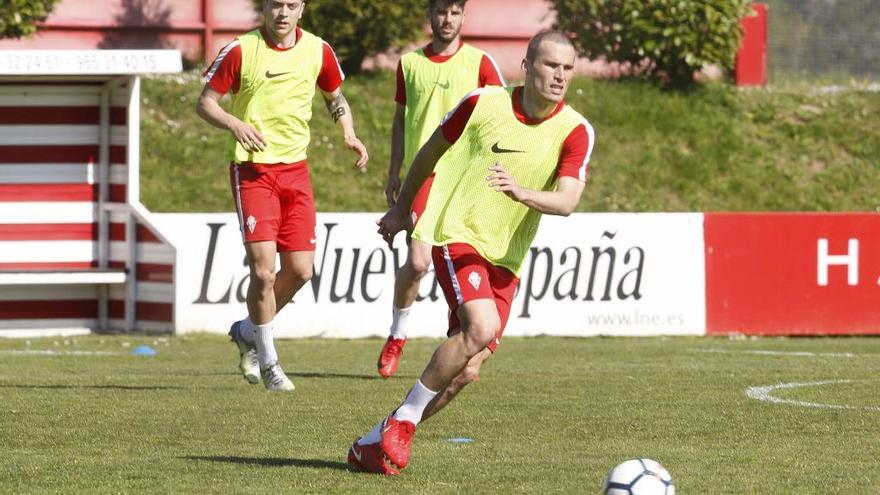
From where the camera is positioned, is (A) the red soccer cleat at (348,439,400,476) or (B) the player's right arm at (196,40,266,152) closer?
(A) the red soccer cleat at (348,439,400,476)

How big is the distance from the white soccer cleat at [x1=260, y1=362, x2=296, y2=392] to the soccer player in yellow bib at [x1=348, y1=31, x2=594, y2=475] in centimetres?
262

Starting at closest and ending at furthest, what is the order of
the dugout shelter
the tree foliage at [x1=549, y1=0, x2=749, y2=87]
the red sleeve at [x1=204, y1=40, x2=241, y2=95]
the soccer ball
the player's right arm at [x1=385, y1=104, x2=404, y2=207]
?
the soccer ball → the red sleeve at [x1=204, y1=40, x2=241, y2=95] → the player's right arm at [x1=385, y1=104, x2=404, y2=207] → the dugout shelter → the tree foliage at [x1=549, y1=0, x2=749, y2=87]

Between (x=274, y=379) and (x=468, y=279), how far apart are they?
3040 mm

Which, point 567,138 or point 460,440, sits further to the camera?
point 460,440

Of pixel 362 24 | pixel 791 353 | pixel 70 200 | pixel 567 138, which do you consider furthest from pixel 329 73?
pixel 362 24

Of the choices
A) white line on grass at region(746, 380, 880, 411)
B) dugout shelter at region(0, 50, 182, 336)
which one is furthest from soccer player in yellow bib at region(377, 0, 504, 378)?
dugout shelter at region(0, 50, 182, 336)

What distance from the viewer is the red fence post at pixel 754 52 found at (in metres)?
25.2

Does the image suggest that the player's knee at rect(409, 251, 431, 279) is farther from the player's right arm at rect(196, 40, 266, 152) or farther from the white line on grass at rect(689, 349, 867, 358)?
the white line on grass at rect(689, 349, 867, 358)

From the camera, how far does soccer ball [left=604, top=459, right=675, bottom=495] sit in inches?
231

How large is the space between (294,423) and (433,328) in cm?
673

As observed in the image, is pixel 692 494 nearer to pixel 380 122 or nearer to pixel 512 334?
pixel 512 334

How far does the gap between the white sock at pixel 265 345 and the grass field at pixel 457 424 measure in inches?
8.4

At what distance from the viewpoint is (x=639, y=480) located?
19.4ft

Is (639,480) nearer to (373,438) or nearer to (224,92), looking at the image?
(373,438)
